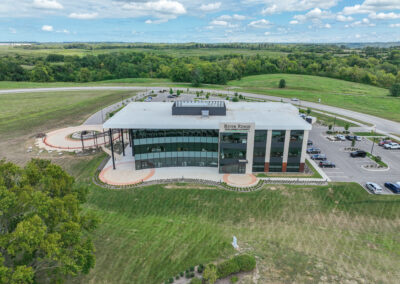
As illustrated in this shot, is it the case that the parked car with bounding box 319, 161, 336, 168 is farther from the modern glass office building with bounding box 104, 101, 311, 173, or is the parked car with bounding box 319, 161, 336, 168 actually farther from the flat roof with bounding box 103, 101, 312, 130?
the flat roof with bounding box 103, 101, 312, 130

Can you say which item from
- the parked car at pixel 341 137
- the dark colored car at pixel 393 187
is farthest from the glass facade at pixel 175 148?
the parked car at pixel 341 137

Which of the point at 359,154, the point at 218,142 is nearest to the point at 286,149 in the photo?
the point at 218,142

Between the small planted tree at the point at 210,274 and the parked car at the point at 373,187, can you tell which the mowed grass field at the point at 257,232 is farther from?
the small planted tree at the point at 210,274

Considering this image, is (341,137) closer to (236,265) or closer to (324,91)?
(236,265)

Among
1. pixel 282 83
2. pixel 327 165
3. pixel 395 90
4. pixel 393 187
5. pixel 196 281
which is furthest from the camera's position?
pixel 282 83

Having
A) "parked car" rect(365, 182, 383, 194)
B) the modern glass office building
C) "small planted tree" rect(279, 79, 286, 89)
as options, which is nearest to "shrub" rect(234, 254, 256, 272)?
the modern glass office building

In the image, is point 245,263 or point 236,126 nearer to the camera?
point 245,263
